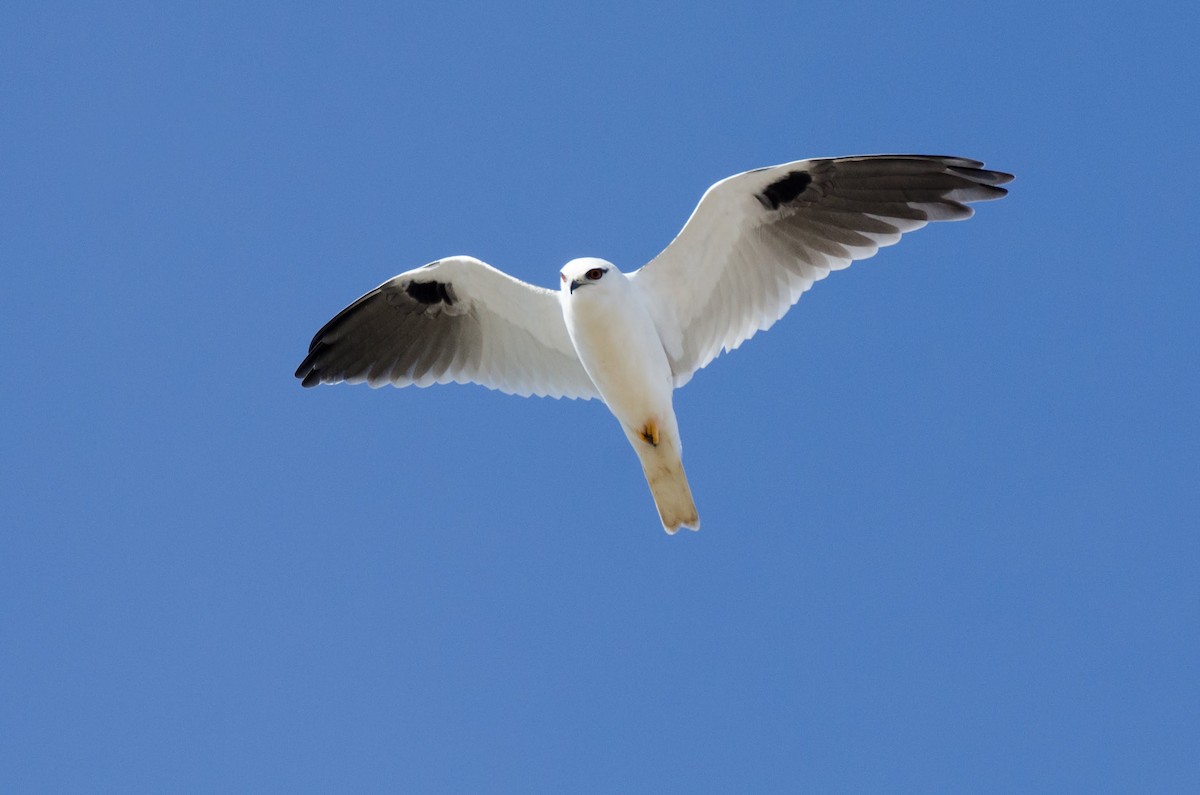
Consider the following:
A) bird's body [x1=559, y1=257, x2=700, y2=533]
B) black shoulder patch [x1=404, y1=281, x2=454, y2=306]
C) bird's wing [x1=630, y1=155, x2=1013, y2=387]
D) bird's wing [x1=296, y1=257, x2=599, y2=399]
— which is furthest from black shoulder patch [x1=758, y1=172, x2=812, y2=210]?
black shoulder patch [x1=404, y1=281, x2=454, y2=306]

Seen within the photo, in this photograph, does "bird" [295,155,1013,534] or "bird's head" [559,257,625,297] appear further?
"bird" [295,155,1013,534]

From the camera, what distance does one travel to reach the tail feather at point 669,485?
1233 cm

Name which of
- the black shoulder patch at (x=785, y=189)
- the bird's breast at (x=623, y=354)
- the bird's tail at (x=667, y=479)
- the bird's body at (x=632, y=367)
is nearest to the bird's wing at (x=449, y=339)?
the bird's body at (x=632, y=367)

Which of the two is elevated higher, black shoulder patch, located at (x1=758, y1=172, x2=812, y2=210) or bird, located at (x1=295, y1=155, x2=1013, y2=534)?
black shoulder patch, located at (x1=758, y1=172, x2=812, y2=210)

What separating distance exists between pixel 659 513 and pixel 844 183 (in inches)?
120

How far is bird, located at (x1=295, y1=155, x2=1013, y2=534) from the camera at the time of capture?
11.9m

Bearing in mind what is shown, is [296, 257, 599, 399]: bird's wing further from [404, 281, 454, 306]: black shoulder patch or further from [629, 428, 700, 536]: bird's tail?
[629, 428, 700, 536]: bird's tail

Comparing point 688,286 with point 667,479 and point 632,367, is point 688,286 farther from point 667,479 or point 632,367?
point 667,479

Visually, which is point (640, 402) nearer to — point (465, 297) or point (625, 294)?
point (625, 294)

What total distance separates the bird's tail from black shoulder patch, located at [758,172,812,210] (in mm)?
2038

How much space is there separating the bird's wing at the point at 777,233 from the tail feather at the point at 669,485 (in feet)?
2.26

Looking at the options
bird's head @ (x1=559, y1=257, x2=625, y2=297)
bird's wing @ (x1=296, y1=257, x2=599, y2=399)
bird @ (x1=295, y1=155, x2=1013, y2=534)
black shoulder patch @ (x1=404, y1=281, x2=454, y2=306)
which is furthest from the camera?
black shoulder patch @ (x1=404, y1=281, x2=454, y2=306)

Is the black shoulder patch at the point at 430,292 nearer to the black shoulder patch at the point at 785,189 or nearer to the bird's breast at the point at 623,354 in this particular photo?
the bird's breast at the point at 623,354

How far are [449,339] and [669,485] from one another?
2535 mm
